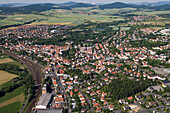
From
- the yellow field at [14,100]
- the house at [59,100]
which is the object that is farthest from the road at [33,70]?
the house at [59,100]

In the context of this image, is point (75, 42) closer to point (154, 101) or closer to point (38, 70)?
point (38, 70)

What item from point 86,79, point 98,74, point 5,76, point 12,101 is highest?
point 98,74

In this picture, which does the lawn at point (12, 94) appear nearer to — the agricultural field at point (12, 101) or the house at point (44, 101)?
the agricultural field at point (12, 101)

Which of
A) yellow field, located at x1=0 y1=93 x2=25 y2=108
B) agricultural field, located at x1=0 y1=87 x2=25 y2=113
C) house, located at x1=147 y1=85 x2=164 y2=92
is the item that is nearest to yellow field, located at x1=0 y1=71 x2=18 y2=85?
agricultural field, located at x1=0 y1=87 x2=25 y2=113

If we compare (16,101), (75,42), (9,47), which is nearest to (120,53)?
(75,42)

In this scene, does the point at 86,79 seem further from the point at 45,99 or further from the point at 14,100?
the point at 14,100

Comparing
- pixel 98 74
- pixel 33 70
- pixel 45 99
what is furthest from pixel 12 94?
pixel 98 74
